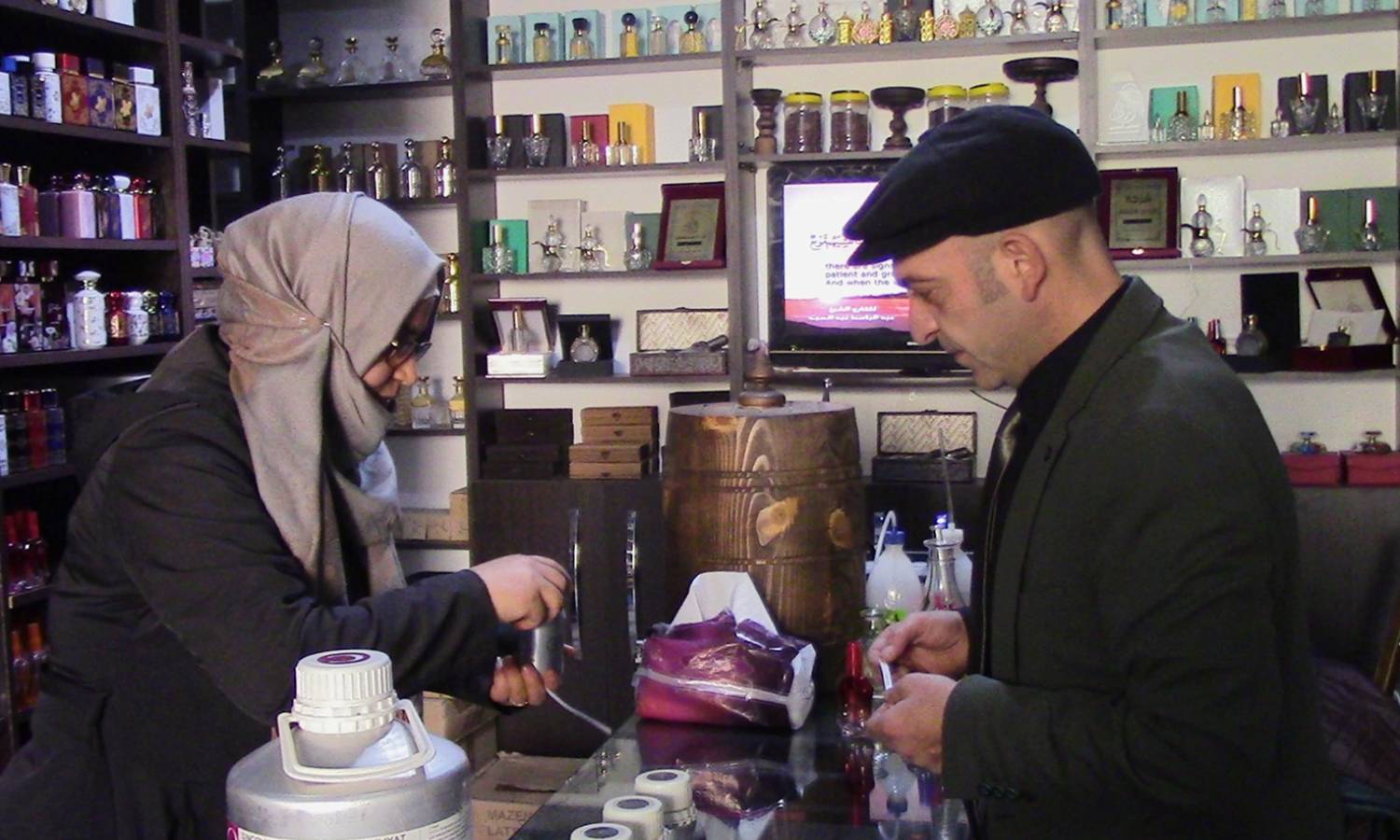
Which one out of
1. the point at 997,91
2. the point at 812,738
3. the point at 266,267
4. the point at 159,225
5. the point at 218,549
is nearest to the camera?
the point at 218,549

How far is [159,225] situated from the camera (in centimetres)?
396

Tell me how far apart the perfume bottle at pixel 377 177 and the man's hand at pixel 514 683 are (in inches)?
131

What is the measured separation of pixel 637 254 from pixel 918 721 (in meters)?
3.44

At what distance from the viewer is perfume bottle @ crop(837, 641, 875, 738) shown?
187 cm

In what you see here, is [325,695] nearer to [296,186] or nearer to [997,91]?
[997,91]

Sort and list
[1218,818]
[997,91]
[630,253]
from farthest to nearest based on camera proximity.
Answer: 1. [630,253]
2. [997,91]
3. [1218,818]

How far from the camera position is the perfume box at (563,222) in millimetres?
4797

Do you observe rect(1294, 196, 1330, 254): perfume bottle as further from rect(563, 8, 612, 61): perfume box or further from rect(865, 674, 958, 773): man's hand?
rect(865, 674, 958, 773): man's hand

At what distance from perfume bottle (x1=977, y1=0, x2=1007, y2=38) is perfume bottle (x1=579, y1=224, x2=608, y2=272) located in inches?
56.4

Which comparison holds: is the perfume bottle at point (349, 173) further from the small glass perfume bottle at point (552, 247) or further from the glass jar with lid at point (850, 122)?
the glass jar with lid at point (850, 122)

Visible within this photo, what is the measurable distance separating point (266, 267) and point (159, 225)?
8.62 ft

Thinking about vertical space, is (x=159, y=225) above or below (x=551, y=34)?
below

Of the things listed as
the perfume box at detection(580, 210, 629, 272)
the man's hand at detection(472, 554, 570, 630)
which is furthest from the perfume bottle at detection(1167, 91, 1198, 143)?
Result: the man's hand at detection(472, 554, 570, 630)

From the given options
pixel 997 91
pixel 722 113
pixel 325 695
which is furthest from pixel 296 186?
pixel 325 695
